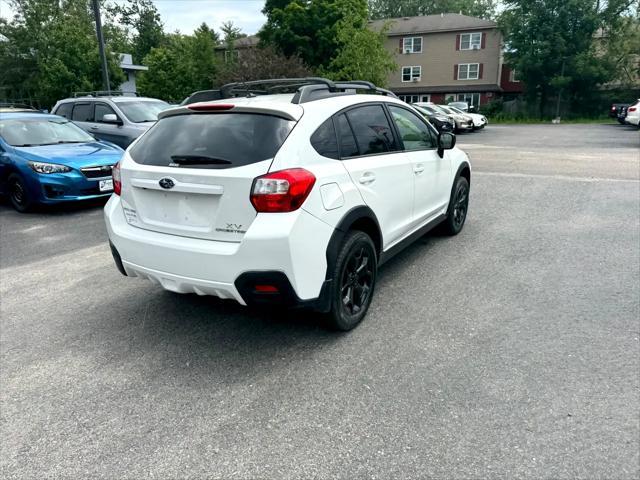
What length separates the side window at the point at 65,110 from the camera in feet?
39.8

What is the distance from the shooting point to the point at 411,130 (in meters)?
4.78

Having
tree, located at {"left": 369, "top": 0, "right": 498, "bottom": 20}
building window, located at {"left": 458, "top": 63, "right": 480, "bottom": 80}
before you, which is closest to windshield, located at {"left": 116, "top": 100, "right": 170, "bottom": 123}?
building window, located at {"left": 458, "top": 63, "right": 480, "bottom": 80}

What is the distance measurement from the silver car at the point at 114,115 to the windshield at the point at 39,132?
1.49 metres

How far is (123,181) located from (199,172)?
2.79ft

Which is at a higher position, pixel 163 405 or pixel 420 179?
pixel 420 179

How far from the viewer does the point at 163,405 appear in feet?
9.43

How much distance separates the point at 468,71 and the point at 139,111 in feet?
131

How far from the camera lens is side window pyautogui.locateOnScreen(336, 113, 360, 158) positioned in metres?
3.63

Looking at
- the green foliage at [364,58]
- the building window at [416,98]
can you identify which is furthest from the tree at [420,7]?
Answer: the green foliage at [364,58]

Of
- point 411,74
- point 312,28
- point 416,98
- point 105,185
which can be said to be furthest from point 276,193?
point 411,74

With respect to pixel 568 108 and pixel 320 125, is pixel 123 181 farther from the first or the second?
pixel 568 108

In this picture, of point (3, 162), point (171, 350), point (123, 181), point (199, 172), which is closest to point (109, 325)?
point (171, 350)

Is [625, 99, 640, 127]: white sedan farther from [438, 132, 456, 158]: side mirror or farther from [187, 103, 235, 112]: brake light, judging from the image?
[187, 103, 235, 112]: brake light

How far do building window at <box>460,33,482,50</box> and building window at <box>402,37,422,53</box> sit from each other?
3945mm
